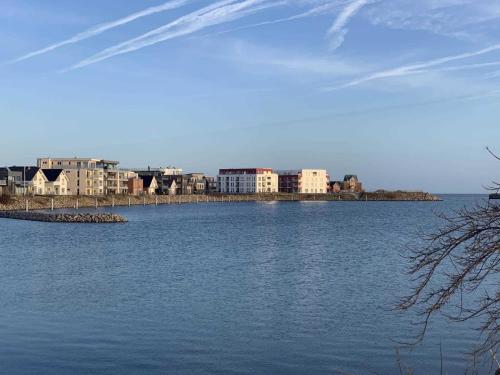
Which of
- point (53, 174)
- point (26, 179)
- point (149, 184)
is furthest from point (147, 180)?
point (26, 179)

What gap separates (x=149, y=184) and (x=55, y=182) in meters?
47.7

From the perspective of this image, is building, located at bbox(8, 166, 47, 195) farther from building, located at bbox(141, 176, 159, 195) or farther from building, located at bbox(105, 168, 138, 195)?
building, located at bbox(141, 176, 159, 195)

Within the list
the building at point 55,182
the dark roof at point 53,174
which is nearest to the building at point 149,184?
the building at point 55,182

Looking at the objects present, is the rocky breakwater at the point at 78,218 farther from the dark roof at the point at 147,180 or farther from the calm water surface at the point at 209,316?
the dark roof at the point at 147,180

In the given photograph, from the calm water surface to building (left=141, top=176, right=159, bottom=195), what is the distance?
142516mm

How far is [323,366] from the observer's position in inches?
620

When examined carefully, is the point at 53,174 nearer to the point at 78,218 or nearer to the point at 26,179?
the point at 26,179

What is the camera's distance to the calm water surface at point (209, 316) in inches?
629

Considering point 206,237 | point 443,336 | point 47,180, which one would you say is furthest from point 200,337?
point 47,180

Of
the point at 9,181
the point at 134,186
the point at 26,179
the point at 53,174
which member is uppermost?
the point at 53,174

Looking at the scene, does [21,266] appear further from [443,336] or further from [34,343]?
[443,336]

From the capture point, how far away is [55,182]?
468 ft

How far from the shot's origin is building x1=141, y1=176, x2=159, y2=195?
18500 cm

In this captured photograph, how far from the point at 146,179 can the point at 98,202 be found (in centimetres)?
4231
